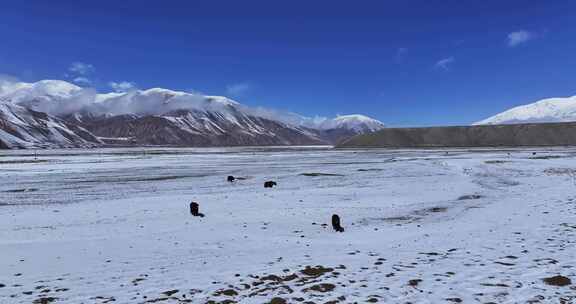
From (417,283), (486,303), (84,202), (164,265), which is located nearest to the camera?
(486,303)

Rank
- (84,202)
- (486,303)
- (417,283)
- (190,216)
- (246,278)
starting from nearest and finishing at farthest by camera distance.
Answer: (486,303), (417,283), (246,278), (190,216), (84,202)

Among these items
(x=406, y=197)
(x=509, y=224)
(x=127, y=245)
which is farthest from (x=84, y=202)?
(x=509, y=224)

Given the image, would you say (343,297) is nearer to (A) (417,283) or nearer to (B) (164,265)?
(A) (417,283)

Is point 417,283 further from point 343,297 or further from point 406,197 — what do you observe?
point 406,197

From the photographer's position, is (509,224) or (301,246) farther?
(509,224)

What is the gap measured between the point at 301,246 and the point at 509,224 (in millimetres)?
9480

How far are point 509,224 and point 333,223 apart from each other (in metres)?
7.60

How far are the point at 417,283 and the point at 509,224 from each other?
9474 millimetres

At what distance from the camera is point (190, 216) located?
2020 centimetres

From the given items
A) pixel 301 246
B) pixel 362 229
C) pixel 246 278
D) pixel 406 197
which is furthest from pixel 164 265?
pixel 406 197

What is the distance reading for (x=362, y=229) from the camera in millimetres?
17156

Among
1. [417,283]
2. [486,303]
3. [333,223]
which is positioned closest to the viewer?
[486,303]

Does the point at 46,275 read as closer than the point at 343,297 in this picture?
No

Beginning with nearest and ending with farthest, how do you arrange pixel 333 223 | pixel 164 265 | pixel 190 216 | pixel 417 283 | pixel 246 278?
pixel 417 283 → pixel 246 278 → pixel 164 265 → pixel 333 223 → pixel 190 216
